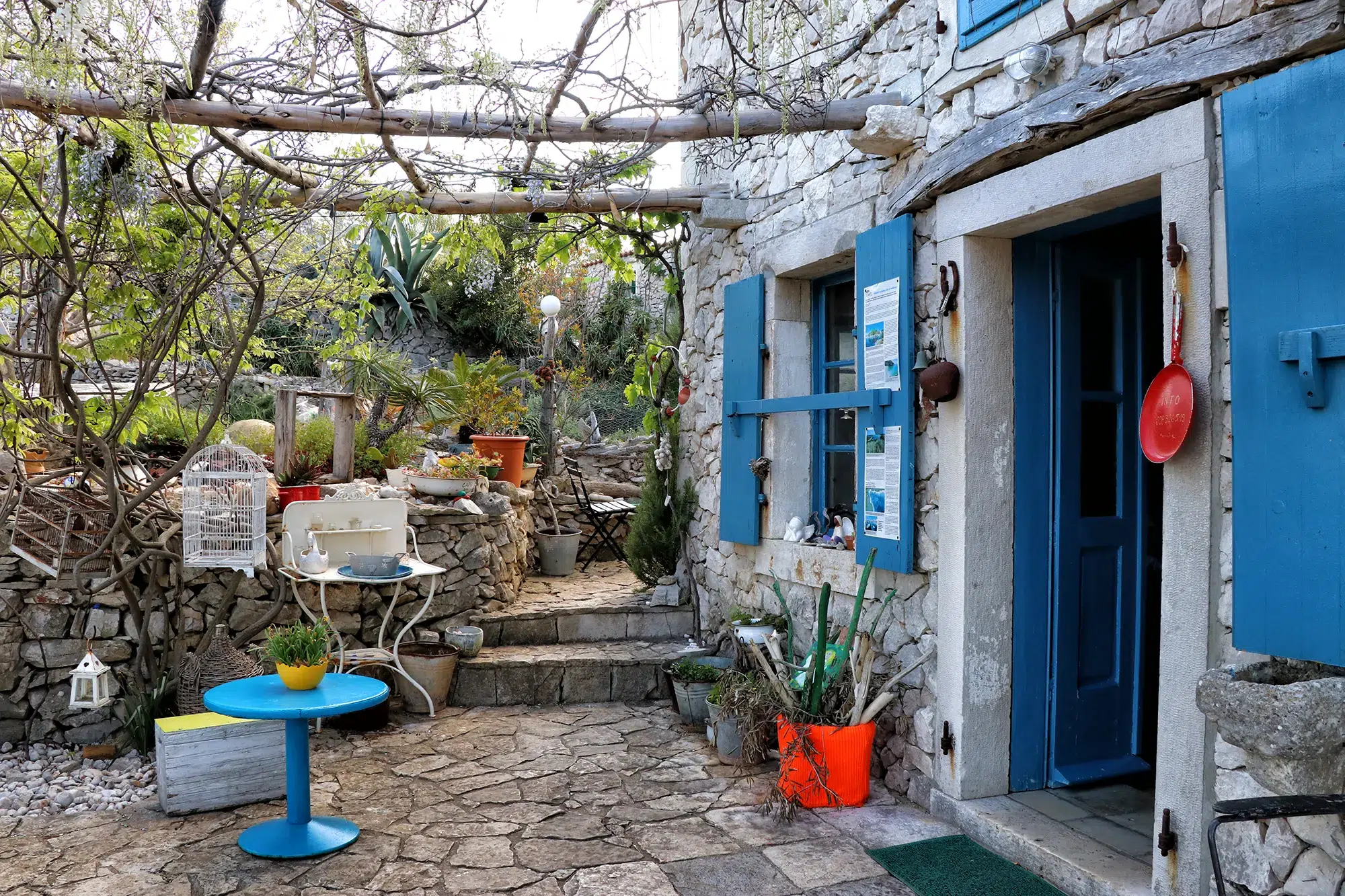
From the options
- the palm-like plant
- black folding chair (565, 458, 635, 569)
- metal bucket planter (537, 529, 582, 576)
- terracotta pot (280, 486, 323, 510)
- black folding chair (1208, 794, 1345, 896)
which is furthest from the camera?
black folding chair (565, 458, 635, 569)

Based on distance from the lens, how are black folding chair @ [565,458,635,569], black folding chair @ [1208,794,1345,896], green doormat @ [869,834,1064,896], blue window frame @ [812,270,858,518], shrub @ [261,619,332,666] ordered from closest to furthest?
1. black folding chair @ [1208,794,1345,896]
2. green doormat @ [869,834,1064,896]
3. shrub @ [261,619,332,666]
4. blue window frame @ [812,270,858,518]
5. black folding chair @ [565,458,635,569]

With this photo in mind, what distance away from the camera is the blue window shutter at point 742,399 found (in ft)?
15.7

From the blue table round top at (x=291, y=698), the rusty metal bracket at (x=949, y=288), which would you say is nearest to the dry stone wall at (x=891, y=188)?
the rusty metal bracket at (x=949, y=288)

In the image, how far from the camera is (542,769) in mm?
4137

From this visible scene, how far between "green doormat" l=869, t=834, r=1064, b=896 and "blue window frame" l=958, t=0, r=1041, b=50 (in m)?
2.84

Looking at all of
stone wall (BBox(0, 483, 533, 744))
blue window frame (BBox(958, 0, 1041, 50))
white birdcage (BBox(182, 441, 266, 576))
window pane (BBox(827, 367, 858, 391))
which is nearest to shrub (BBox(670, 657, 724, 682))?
stone wall (BBox(0, 483, 533, 744))

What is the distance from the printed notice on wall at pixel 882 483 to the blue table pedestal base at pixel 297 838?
2319 mm

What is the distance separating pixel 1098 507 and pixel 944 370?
892 mm

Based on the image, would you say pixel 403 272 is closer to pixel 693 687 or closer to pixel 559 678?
pixel 559 678

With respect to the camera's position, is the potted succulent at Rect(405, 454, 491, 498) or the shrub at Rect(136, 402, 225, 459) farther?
the shrub at Rect(136, 402, 225, 459)

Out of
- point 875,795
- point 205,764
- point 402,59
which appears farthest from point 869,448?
point 205,764

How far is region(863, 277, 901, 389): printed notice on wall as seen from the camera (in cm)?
378

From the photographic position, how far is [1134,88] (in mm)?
2680

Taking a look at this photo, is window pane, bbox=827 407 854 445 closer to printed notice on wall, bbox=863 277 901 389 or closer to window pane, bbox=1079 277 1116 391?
printed notice on wall, bbox=863 277 901 389
